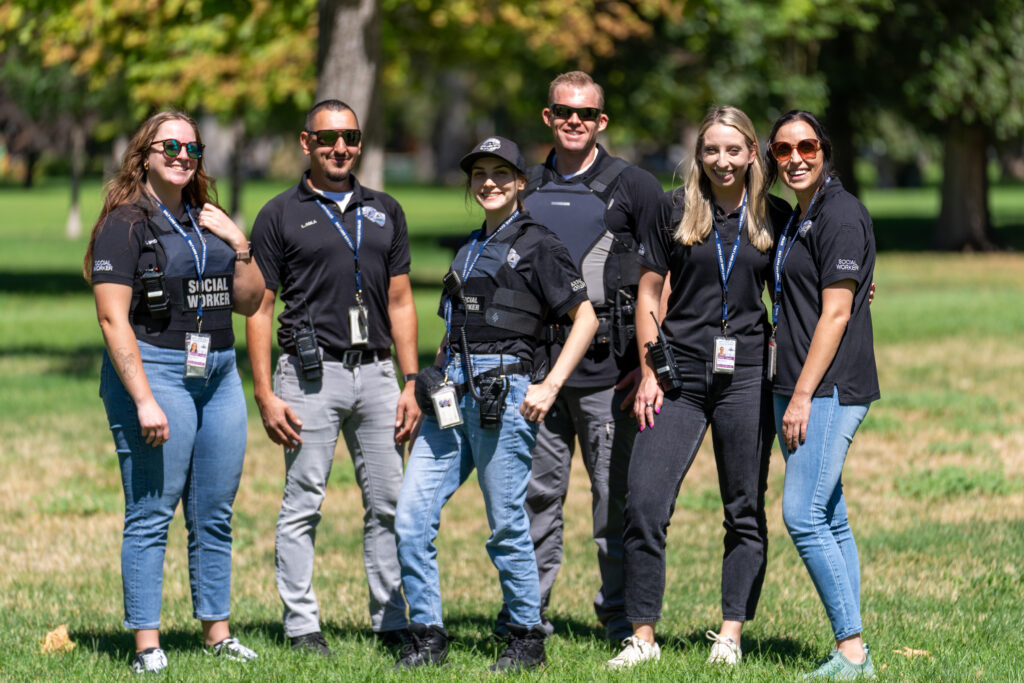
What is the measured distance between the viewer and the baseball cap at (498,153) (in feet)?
17.3

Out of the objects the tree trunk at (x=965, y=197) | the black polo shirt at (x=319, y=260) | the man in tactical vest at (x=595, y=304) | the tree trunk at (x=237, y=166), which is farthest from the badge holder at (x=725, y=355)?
the tree trunk at (x=237, y=166)

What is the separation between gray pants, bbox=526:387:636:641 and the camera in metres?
5.77

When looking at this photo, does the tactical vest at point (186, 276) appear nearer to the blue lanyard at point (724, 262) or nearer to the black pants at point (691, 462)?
the black pants at point (691, 462)

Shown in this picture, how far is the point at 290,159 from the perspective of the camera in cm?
8719

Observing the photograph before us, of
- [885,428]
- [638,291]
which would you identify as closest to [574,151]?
[638,291]

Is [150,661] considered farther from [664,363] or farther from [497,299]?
[664,363]

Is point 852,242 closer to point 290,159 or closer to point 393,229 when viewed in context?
point 393,229

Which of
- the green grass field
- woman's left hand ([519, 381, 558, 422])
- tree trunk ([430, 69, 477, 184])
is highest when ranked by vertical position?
tree trunk ([430, 69, 477, 184])

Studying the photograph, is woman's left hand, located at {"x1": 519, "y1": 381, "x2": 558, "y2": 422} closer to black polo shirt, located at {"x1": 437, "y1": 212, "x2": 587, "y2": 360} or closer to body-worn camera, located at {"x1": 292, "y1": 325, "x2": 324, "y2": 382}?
black polo shirt, located at {"x1": 437, "y1": 212, "x2": 587, "y2": 360}

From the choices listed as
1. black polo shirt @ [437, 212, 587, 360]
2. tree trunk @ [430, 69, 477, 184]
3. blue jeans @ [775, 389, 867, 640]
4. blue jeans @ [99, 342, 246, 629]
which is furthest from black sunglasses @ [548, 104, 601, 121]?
tree trunk @ [430, 69, 477, 184]

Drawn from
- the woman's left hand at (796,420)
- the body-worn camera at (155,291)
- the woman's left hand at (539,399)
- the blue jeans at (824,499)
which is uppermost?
the body-worn camera at (155,291)

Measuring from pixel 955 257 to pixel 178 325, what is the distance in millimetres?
26629

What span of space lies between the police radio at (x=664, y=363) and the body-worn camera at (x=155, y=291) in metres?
1.81

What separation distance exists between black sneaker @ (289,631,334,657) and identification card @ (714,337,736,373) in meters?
1.96
